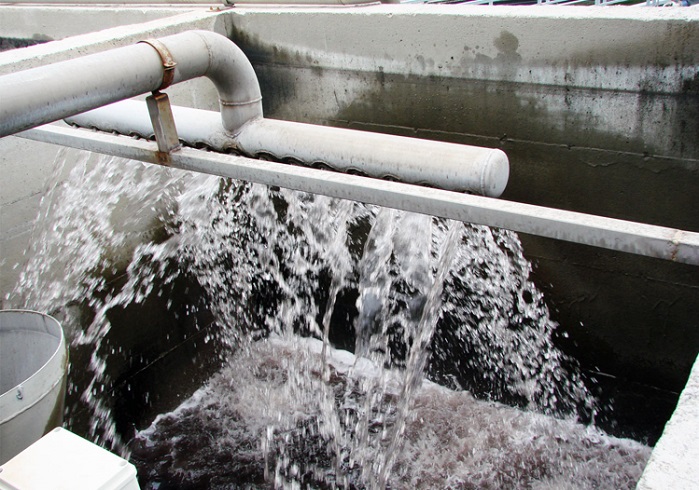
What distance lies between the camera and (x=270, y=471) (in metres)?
4.34

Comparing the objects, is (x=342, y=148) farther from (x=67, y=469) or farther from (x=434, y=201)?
(x=67, y=469)

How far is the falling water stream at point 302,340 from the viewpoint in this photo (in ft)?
13.3

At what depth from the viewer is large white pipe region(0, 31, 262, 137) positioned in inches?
73.0

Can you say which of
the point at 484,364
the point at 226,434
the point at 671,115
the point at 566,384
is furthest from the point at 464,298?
the point at 226,434

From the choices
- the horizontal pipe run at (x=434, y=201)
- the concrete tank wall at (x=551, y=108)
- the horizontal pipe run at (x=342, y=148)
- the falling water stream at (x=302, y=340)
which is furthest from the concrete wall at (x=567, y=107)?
the horizontal pipe run at (x=434, y=201)

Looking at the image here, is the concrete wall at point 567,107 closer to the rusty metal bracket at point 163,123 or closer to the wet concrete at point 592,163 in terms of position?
the wet concrete at point 592,163

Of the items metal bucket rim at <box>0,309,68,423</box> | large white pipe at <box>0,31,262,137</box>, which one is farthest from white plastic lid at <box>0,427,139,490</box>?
large white pipe at <box>0,31,262,137</box>

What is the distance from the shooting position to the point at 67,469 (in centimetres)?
198

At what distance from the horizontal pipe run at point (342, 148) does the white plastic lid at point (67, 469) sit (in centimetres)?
126

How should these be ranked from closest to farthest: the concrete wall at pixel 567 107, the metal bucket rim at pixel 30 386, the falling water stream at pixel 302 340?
the metal bucket rim at pixel 30 386 → the concrete wall at pixel 567 107 → the falling water stream at pixel 302 340

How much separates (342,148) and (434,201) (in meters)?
0.48

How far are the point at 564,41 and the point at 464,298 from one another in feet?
5.94

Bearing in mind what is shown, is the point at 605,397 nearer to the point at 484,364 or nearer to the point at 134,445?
the point at 484,364

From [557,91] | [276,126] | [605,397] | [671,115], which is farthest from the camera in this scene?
[605,397]
